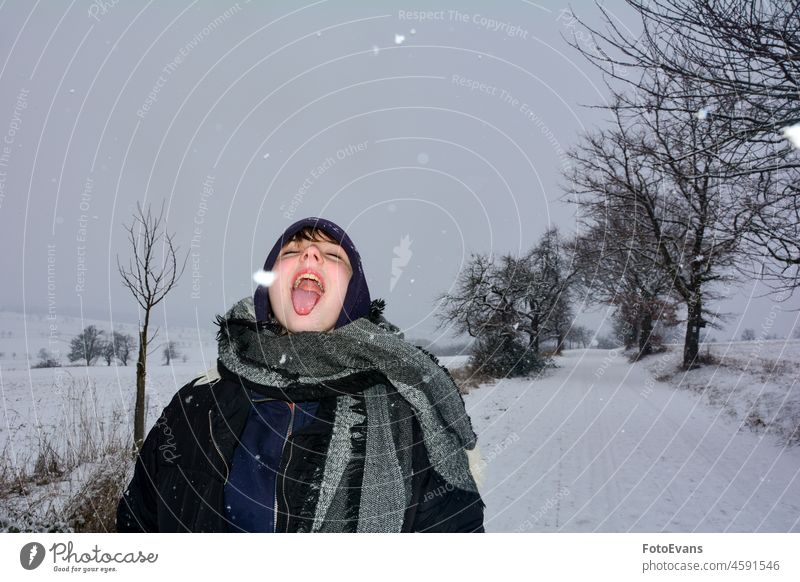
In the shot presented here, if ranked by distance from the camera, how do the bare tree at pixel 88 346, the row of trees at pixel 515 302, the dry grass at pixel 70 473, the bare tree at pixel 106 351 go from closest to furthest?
the dry grass at pixel 70 473, the bare tree at pixel 88 346, the bare tree at pixel 106 351, the row of trees at pixel 515 302

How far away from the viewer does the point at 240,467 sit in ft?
5.69

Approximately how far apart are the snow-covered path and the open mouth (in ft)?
9.29

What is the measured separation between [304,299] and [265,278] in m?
0.22

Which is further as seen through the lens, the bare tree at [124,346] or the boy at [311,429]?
the bare tree at [124,346]

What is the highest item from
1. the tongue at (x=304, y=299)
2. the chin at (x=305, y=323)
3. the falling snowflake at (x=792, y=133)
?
the falling snowflake at (x=792, y=133)

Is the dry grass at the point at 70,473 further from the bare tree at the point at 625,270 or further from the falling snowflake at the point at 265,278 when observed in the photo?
the bare tree at the point at 625,270

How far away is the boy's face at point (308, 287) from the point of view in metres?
1.90

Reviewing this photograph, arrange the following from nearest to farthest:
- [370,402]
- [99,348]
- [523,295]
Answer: [370,402]
[99,348]
[523,295]

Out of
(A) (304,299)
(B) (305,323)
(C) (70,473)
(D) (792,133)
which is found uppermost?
(D) (792,133)

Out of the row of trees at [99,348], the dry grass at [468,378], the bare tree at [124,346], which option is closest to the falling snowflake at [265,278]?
the row of trees at [99,348]

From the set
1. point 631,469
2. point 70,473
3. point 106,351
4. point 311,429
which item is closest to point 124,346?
point 106,351

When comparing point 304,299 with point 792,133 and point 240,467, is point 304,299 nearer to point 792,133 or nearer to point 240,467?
point 240,467

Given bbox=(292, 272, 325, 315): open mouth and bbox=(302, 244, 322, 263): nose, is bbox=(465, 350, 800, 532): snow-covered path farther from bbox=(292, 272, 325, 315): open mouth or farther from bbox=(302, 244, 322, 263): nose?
bbox=(302, 244, 322, 263): nose
